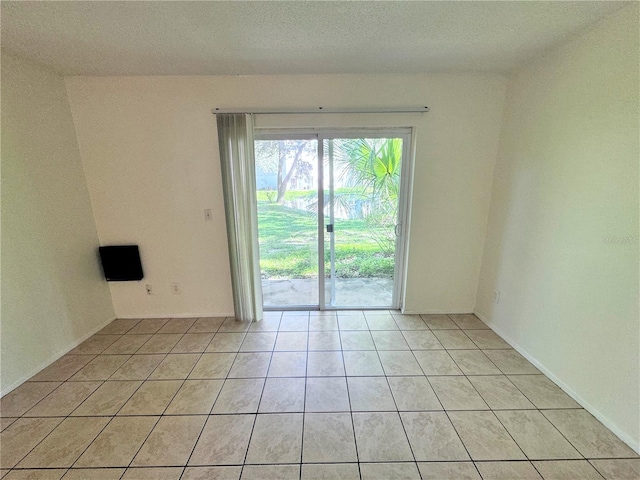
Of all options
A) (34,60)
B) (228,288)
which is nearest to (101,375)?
(228,288)

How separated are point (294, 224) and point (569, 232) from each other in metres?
2.20

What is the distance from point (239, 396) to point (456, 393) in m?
1.50

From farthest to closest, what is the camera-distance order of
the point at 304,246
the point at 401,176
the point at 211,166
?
the point at 304,246, the point at 401,176, the point at 211,166

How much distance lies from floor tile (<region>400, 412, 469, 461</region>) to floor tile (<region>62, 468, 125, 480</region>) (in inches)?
61.0

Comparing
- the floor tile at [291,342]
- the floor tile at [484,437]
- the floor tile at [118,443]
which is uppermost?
the floor tile at [291,342]

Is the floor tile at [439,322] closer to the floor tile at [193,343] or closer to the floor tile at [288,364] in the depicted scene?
the floor tile at [288,364]

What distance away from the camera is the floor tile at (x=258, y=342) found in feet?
7.55

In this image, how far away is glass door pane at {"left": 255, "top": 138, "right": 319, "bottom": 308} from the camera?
257 centimetres

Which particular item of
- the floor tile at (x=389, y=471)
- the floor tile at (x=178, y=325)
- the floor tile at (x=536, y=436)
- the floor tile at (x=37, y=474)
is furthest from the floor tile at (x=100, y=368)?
the floor tile at (x=536, y=436)

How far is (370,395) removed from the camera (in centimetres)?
178

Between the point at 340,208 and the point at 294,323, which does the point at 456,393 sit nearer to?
the point at 294,323

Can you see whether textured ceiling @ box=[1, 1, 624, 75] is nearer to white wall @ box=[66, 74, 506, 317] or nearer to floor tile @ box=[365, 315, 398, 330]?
white wall @ box=[66, 74, 506, 317]

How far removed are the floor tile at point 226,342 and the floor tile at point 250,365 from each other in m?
0.15

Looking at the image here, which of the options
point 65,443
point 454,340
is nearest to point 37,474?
point 65,443
